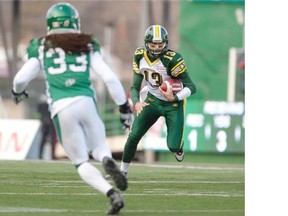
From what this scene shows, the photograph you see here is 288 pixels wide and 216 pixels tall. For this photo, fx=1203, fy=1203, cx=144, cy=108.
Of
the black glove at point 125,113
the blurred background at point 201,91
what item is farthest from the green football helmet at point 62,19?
the blurred background at point 201,91

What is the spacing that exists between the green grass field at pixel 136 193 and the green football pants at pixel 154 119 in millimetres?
395

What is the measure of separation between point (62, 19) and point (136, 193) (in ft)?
8.04

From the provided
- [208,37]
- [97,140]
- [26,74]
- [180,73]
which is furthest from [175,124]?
[208,37]

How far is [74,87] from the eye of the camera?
9445 millimetres

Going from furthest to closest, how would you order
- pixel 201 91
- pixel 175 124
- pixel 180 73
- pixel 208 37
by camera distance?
pixel 208 37, pixel 201 91, pixel 175 124, pixel 180 73

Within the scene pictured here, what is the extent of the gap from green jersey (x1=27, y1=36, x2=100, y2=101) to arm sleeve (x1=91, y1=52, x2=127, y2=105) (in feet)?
0.19

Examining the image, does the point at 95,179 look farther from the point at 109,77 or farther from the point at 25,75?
the point at 25,75

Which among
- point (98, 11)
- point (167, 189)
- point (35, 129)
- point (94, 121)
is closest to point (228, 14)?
point (35, 129)

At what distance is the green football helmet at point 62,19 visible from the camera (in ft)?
31.2

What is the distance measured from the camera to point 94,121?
9.39 m

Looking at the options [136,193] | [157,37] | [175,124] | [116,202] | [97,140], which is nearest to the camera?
→ [116,202]

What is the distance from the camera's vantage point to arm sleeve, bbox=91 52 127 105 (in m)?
9.31
